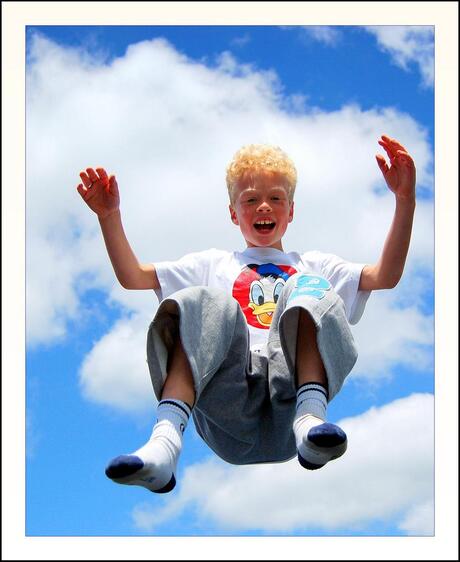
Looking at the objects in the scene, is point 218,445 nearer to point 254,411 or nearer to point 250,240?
point 254,411

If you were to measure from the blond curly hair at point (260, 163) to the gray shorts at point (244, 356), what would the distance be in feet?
3.59

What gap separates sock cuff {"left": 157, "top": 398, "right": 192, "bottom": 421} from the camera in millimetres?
3406

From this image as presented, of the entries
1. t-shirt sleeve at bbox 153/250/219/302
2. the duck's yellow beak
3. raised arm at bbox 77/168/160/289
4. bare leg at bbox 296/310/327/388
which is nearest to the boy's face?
t-shirt sleeve at bbox 153/250/219/302

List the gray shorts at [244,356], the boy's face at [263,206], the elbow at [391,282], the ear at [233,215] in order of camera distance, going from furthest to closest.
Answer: the ear at [233,215] → the boy's face at [263,206] → the elbow at [391,282] → the gray shorts at [244,356]

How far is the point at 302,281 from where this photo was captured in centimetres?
365

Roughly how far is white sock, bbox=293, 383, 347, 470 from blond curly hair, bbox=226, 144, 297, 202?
1560 millimetres

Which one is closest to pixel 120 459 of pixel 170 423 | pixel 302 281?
pixel 170 423

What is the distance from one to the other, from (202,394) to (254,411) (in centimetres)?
27

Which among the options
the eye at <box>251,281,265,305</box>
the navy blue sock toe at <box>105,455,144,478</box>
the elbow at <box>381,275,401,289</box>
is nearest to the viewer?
the navy blue sock toe at <box>105,455,144,478</box>

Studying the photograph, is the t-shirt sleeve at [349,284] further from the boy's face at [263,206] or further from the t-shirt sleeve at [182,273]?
the t-shirt sleeve at [182,273]

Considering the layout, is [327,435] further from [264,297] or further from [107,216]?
[107,216]

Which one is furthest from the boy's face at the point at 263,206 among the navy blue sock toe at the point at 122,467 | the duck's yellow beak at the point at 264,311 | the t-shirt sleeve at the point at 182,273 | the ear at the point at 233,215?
the navy blue sock toe at the point at 122,467

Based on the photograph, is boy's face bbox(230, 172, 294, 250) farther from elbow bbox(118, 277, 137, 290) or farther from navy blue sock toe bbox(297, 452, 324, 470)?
navy blue sock toe bbox(297, 452, 324, 470)

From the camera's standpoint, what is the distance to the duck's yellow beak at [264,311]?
13.9 feet
